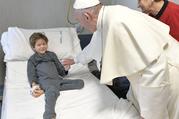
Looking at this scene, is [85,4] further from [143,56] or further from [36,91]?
[36,91]

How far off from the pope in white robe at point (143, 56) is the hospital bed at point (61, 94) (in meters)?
0.30

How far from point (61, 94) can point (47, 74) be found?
0.24 metres

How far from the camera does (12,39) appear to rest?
286cm

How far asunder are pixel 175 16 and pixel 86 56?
2.53 ft

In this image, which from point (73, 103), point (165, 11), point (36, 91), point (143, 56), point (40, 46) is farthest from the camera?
point (40, 46)

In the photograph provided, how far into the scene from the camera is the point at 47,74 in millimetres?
2408

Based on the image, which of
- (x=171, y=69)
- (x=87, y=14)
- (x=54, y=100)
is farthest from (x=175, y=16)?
(x=54, y=100)

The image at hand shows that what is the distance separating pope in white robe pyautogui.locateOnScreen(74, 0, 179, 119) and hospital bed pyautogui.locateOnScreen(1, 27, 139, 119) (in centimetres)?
30

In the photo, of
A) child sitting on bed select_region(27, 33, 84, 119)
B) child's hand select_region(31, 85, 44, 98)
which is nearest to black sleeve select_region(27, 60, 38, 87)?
child sitting on bed select_region(27, 33, 84, 119)

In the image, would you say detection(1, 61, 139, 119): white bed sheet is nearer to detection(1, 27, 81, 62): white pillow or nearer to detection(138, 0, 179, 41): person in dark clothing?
detection(1, 27, 81, 62): white pillow

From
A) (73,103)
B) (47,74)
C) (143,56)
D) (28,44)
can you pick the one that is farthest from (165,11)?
(28,44)

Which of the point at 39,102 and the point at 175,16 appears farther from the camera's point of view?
the point at 39,102

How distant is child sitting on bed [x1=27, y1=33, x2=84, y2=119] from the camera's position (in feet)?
7.28

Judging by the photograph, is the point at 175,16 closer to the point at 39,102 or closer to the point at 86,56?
the point at 86,56
